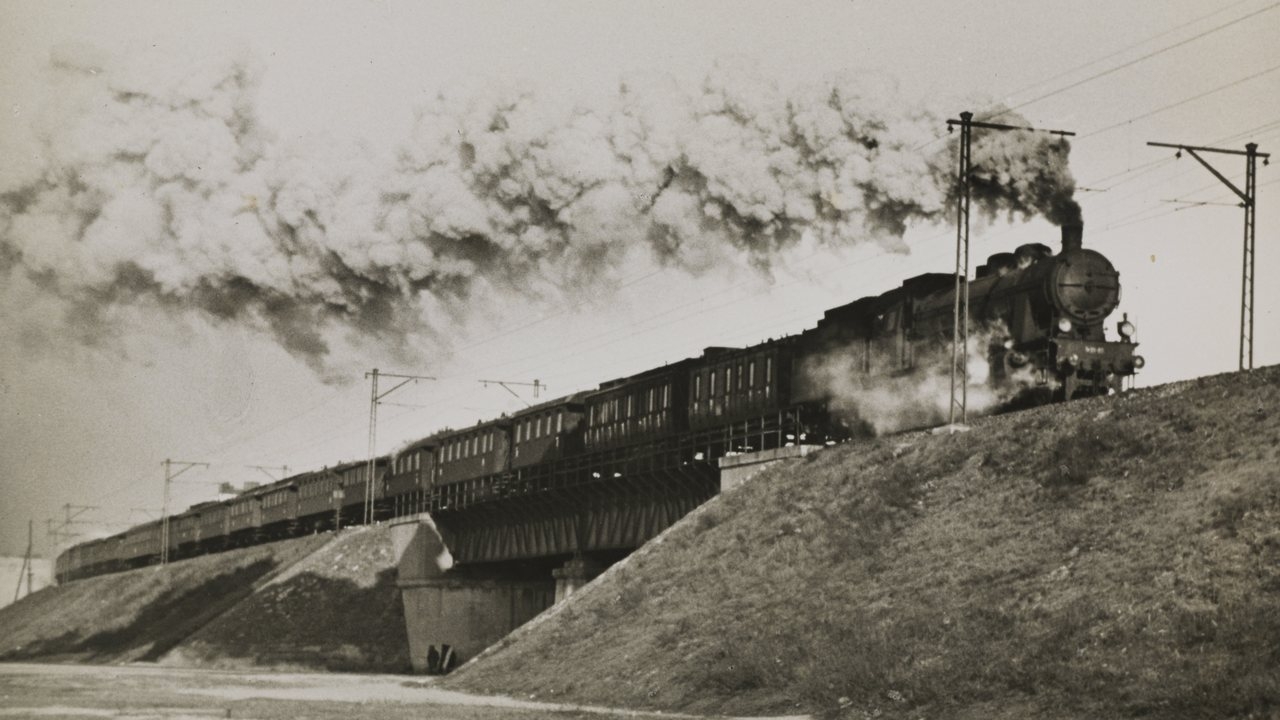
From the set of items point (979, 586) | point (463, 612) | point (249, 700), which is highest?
point (979, 586)

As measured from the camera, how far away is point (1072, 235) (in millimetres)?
34219

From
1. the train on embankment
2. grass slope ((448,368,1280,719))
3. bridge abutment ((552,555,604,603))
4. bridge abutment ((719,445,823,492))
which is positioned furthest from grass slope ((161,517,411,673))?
grass slope ((448,368,1280,719))

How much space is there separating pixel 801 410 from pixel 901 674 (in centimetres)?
1850

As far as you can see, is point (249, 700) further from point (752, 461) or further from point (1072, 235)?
point (1072, 235)

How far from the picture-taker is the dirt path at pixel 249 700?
25.1m

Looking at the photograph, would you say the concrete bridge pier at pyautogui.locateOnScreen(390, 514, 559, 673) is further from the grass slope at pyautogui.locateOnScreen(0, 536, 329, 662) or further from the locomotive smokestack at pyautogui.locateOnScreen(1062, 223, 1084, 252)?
the locomotive smokestack at pyautogui.locateOnScreen(1062, 223, 1084, 252)

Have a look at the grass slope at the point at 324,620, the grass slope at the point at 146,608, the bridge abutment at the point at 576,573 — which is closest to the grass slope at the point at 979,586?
the bridge abutment at the point at 576,573

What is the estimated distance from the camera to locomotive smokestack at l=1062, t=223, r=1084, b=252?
3409 cm

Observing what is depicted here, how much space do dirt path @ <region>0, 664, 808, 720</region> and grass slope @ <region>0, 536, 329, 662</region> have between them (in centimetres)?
2298

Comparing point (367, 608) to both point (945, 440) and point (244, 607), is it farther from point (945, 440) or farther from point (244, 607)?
point (945, 440)

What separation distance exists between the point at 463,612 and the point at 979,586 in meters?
36.8

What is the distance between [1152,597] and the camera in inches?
804

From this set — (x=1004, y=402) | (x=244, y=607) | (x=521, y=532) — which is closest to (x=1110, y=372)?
(x=1004, y=402)

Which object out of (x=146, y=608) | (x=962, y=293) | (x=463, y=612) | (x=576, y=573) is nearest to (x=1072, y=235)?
(x=962, y=293)
